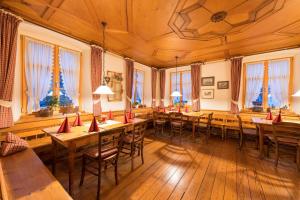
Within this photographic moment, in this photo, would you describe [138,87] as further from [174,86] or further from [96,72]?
[96,72]

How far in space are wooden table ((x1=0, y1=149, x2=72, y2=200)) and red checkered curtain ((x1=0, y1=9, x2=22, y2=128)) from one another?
2.77 ft

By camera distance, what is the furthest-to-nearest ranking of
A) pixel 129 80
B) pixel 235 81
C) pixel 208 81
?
pixel 208 81
pixel 129 80
pixel 235 81

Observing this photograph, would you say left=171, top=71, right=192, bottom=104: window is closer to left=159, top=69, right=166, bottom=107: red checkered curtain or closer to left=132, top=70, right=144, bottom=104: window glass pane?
left=159, top=69, right=166, bottom=107: red checkered curtain

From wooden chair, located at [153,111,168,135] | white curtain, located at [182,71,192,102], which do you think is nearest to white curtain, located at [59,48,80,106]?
wooden chair, located at [153,111,168,135]

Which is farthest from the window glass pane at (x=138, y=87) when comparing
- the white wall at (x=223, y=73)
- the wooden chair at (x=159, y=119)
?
the white wall at (x=223, y=73)

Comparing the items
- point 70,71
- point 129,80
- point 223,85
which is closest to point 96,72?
point 70,71

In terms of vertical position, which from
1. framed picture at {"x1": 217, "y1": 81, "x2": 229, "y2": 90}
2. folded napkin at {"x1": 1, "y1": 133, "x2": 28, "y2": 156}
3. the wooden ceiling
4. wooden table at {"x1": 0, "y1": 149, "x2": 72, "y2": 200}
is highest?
the wooden ceiling

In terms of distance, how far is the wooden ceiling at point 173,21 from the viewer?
2037mm

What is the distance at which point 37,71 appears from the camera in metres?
2.86

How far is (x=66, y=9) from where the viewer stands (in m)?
2.19

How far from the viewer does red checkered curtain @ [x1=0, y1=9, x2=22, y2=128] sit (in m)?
2.17

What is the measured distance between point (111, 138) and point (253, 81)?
15.9ft

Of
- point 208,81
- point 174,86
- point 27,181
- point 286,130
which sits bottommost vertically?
point 27,181

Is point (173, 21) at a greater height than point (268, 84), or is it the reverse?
point (173, 21)
